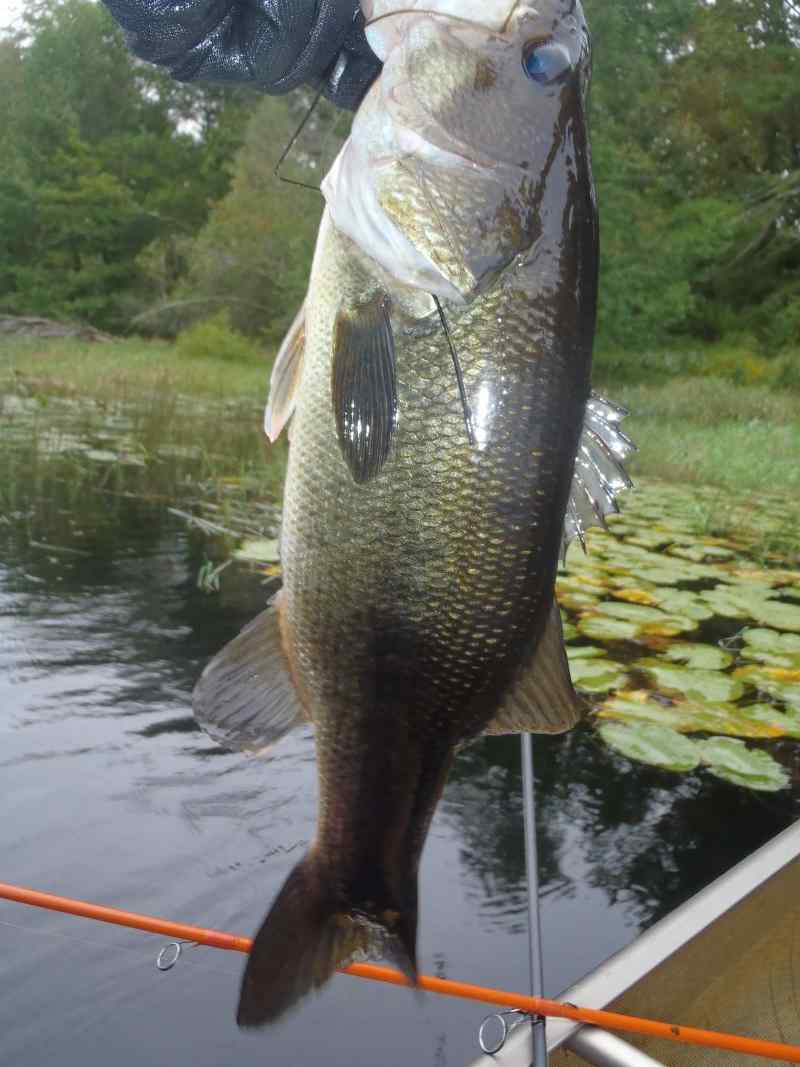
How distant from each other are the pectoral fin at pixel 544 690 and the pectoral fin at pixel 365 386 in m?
0.30

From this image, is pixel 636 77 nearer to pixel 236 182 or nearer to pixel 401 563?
pixel 236 182

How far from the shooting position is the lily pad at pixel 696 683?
377cm

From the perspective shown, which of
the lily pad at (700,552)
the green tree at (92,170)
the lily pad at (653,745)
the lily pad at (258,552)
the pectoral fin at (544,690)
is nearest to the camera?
the pectoral fin at (544,690)

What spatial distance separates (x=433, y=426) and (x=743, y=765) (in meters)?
2.62

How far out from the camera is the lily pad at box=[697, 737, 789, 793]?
3270 mm

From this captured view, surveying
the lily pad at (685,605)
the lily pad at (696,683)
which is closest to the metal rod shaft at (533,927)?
the lily pad at (696,683)

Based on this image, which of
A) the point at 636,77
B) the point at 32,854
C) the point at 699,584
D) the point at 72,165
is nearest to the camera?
the point at 32,854

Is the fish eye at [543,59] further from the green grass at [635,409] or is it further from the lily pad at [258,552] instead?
the green grass at [635,409]

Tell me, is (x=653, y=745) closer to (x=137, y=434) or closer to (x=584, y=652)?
(x=584, y=652)

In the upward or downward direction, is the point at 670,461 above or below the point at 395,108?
below

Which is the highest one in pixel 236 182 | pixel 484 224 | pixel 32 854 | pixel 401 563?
pixel 236 182

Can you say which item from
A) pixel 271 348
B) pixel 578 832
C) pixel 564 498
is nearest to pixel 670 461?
pixel 578 832

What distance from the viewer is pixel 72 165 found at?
88.7ft

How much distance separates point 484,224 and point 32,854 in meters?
2.28
